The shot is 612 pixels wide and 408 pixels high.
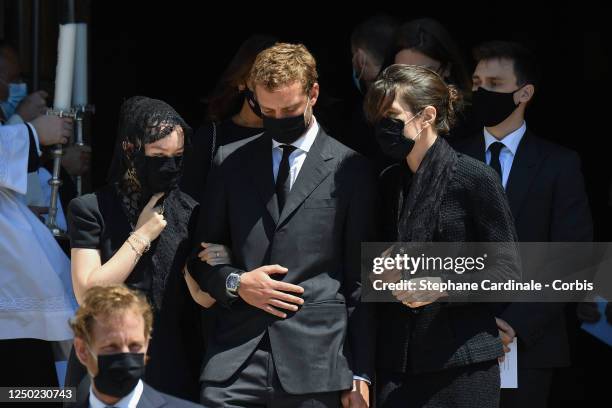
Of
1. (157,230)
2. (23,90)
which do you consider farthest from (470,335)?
(23,90)

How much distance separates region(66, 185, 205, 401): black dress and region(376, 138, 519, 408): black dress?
711mm

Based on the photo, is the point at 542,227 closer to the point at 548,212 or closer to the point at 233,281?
the point at 548,212

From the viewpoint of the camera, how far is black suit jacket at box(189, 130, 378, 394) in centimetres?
419

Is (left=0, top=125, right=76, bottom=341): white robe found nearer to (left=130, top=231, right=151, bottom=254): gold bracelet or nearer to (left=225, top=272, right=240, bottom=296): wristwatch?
(left=130, top=231, right=151, bottom=254): gold bracelet

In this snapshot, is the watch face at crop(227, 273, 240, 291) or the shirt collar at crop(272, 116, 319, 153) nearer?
the watch face at crop(227, 273, 240, 291)

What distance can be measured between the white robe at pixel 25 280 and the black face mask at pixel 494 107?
1.77 m

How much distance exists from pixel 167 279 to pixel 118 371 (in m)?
0.89

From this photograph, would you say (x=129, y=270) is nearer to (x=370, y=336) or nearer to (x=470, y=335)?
(x=370, y=336)

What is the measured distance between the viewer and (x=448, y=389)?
419 centimetres

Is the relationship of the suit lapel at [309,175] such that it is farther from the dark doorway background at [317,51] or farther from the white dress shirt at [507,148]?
the dark doorway background at [317,51]

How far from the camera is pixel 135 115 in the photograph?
14.9ft

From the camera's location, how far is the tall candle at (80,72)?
17.6ft

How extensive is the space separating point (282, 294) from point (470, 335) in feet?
2.07

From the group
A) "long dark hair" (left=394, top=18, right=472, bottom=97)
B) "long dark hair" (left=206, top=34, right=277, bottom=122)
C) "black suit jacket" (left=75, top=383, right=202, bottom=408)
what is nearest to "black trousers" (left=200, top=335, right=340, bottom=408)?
"black suit jacket" (left=75, top=383, right=202, bottom=408)
